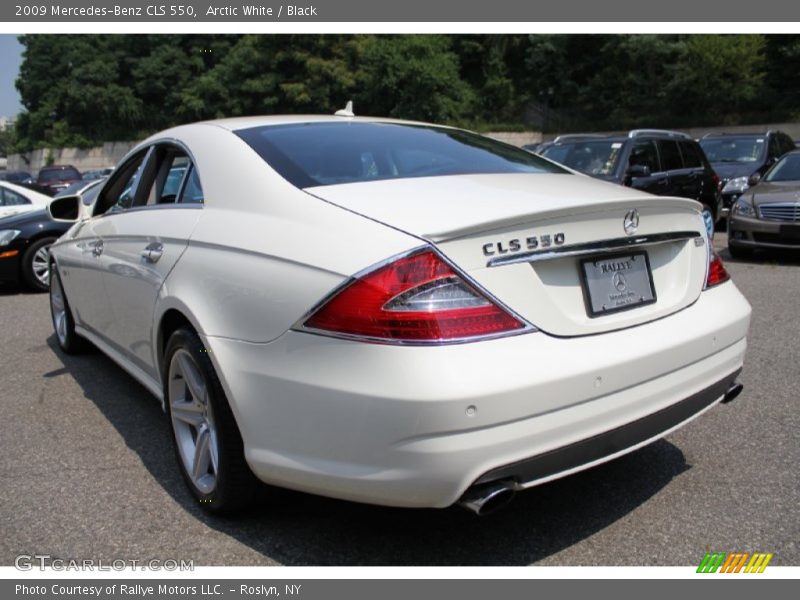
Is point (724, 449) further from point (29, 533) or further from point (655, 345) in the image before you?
point (29, 533)

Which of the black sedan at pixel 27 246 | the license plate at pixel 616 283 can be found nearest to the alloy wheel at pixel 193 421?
the license plate at pixel 616 283

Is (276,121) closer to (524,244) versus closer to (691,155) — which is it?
(524,244)

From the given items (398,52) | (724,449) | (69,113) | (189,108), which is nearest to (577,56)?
(398,52)

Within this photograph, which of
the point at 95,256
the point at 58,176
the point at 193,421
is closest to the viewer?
the point at 193,421

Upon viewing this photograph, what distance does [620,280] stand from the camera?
7.98 feet

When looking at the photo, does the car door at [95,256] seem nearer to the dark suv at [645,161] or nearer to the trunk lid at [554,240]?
the trunk lid at [554,240]

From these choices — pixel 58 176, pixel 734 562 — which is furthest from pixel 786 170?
pixel 58 176

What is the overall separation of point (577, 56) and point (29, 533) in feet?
197

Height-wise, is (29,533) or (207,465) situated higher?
(207,465)

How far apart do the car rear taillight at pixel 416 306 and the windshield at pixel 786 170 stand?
9372mm

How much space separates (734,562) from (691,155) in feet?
31.1

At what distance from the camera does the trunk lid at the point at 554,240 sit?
2.14 m

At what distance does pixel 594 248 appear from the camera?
235 cm
